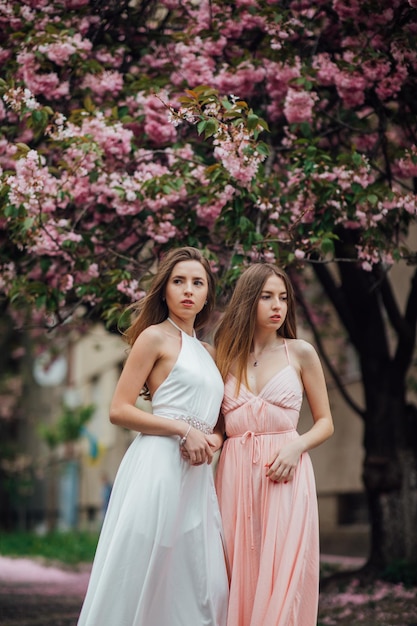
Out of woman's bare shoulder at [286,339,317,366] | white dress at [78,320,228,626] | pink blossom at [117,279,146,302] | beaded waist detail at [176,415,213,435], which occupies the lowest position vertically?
white dress at [78,320,228,626]

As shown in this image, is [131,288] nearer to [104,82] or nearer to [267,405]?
[104,82]

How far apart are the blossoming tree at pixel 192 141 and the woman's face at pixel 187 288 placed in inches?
60.2

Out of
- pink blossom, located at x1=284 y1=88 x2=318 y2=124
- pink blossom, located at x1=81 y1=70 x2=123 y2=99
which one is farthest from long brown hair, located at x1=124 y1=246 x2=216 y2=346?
pink blossom, located at x1=81 y1=70 x2=123 y2=99

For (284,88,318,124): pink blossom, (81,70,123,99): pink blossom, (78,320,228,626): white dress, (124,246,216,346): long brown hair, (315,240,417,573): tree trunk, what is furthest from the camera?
(315,240,417,573): tree trunk

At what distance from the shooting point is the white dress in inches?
180

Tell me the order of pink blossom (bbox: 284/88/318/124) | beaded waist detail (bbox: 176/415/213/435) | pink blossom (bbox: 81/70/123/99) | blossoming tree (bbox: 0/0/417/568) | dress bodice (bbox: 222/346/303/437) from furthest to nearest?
pink blossom (bbox: 81/70/123/99)
pink blossom (bbox: 284/88/318/124)
blossoming tree (bbox: 0/0/417/568)
dress bodice (bbox: 222/346/303/437)
beaded waist detail (bbox: 176/415/213/435)

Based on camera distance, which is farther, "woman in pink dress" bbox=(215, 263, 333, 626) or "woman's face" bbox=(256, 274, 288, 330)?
"woman's face" bbox=(256, 274, 288, 330)

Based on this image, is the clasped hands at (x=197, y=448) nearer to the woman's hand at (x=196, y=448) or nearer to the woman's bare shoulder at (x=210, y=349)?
the woman's hand at (x=196, y=448)

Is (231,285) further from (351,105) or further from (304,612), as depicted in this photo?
(304,612)

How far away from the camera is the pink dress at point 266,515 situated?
470 centimetres

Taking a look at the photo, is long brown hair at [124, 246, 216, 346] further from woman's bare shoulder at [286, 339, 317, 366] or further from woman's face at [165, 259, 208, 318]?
woman's bare shoulder at [286, 339, 317, 366]

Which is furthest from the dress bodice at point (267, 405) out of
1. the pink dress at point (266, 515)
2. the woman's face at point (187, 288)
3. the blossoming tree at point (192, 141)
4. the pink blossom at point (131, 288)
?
the pink blossom at point (131, 288)

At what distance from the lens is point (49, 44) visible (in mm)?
7449

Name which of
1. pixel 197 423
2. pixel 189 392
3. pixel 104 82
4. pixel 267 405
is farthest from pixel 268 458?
pixel 104 82
